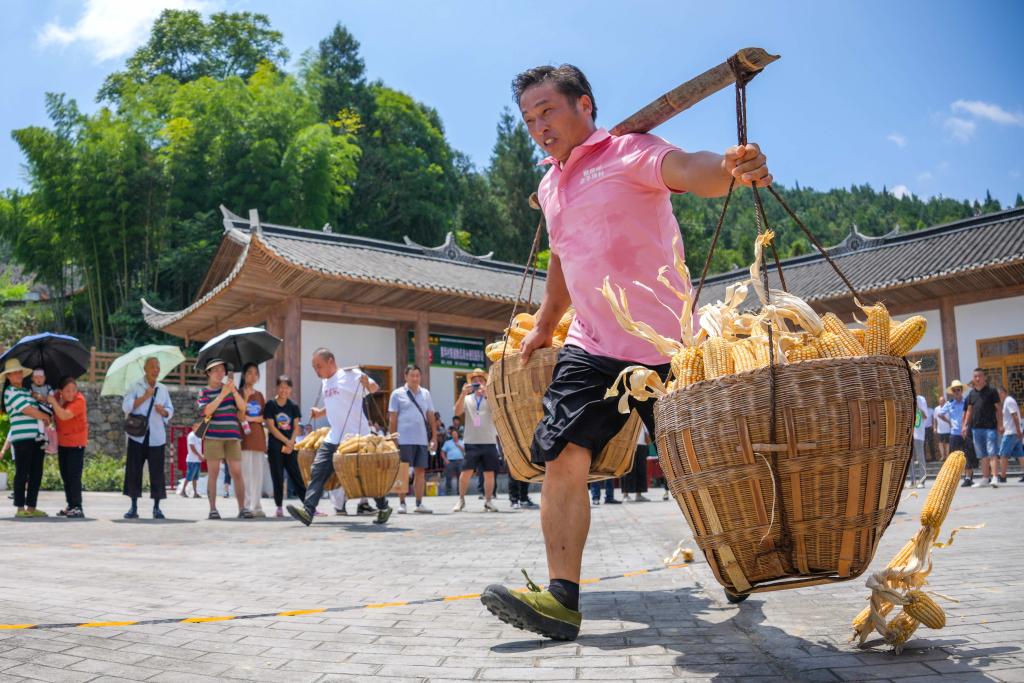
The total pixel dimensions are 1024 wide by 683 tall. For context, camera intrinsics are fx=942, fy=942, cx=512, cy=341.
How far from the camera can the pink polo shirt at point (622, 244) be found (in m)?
3.09

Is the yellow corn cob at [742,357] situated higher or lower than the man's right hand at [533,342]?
lower

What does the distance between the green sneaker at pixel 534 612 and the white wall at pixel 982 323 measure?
807 inches

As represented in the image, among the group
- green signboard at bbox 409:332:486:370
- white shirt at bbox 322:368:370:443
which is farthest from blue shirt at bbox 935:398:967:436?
green signboard at bbox 409:332:486:370

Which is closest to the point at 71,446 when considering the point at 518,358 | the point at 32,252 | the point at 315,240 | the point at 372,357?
the point at 518,358

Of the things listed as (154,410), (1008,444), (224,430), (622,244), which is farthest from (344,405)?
(1008,444)

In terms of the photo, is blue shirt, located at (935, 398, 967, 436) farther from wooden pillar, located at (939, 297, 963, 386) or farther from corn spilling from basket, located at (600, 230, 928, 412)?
corn spilling from basket, located at (600, 230, 928, 412)

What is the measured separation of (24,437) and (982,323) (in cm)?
1914

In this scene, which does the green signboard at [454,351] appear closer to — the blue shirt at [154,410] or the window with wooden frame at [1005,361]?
the window with wooden frame at [1005,361]

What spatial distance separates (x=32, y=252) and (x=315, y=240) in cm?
1724

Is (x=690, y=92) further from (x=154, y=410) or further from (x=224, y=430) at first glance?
(x=154, y=410)

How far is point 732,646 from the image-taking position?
2703 mm

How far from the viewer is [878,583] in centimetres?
247

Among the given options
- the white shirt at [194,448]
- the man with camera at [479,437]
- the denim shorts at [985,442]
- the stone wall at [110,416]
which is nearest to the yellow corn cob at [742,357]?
the man with camera at [479,437]

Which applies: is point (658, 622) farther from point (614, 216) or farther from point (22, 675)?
point (22, 675)
